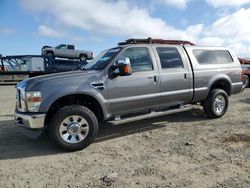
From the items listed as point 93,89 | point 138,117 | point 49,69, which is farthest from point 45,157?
point 49,69

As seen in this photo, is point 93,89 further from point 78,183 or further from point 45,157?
point 78,183

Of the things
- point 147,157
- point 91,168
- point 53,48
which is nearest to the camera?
point 91,168

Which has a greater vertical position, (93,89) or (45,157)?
(93,89)

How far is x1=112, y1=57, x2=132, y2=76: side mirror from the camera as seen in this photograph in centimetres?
538

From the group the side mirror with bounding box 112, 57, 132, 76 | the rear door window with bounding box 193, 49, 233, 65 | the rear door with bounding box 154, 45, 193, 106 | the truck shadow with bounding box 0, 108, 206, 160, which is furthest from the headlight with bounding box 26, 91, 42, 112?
the rear door window with bounding box 193, 49, 233, 65

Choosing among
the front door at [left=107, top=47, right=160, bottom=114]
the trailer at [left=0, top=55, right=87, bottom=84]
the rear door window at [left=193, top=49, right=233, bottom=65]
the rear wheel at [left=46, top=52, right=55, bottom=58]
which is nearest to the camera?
the front door at [left=107, top=47, right=160, bottom=114]

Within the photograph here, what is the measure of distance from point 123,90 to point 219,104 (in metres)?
3.13

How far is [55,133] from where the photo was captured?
16.1ft

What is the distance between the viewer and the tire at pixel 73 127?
493cm

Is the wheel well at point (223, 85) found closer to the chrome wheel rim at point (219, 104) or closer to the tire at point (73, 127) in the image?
the chrome wheel rim at point (219, 104)

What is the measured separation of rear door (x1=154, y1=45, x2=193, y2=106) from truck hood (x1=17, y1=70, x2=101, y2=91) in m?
1.62

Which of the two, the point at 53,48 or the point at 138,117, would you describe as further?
the point at 53,48

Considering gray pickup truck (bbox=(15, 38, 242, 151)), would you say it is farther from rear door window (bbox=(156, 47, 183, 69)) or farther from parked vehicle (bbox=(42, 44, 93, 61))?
parked vehicle (bbox=(42, 44, 93, 61))

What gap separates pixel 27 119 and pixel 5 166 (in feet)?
2.75
